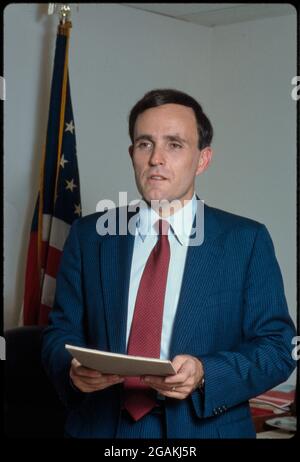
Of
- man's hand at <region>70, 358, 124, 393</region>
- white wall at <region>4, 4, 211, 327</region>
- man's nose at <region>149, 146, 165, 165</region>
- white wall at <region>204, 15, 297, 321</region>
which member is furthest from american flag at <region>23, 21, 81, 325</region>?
man's hand at <region>70, 358, 124, 393</region>

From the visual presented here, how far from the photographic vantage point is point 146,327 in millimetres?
2020

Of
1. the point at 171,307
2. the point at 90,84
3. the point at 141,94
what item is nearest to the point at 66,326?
the point at 171,307

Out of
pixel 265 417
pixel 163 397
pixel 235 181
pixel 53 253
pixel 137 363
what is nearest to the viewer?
pixel 137 363

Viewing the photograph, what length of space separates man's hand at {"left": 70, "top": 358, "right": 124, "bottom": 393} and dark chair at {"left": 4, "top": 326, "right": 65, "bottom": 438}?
1.88 feet

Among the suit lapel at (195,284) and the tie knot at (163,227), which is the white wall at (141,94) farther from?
the suit lapel at (195,284)

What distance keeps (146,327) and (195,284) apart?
177mm

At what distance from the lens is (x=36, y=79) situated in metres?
3.55

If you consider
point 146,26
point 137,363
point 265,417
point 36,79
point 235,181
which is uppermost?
point 146,26

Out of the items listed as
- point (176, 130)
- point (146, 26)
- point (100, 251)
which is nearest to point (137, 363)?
point (100, 251)

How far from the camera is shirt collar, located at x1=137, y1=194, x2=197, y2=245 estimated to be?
2.17 meters

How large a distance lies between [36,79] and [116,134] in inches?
23.3

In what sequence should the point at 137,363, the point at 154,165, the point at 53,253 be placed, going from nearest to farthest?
1. the point at 137,363
2. the point at 154,165
3. the point at 53,253

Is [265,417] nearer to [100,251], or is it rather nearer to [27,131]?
[100,251]

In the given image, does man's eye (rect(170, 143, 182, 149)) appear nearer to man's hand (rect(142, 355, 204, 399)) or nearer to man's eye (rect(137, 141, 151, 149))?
man's eye (rect(137, 141, 151, 149))
